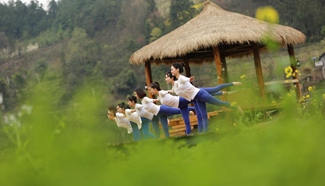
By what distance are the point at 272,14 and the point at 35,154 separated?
32 cm

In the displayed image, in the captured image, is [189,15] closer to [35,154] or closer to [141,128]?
[141,128]

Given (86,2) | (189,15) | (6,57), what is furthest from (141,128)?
(86,2)

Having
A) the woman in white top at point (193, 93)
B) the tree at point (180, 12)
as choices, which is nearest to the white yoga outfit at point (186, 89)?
the woman in white top at point (193, 93)

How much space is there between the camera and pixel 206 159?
0.56m

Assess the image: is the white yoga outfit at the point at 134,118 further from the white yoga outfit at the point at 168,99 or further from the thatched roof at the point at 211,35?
the thatched roof at the point at 211,35

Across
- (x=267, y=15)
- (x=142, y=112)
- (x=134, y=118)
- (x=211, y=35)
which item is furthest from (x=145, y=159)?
(x=211, y=35)

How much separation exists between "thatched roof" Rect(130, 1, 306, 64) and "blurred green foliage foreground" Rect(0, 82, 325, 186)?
8.50 metres

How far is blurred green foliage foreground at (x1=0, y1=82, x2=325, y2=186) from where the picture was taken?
0.47 m

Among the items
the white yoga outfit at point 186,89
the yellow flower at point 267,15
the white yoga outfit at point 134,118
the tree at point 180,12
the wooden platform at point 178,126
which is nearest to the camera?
the yellow flower at point 267,15

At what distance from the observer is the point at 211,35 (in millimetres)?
9562

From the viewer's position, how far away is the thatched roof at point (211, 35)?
9.38 m

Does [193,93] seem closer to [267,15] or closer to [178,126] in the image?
[178,126]

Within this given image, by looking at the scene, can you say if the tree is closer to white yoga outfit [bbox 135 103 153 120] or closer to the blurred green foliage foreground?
white yoga outfit [bbox 135 103 153 120]

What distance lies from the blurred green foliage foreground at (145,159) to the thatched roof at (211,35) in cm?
850
